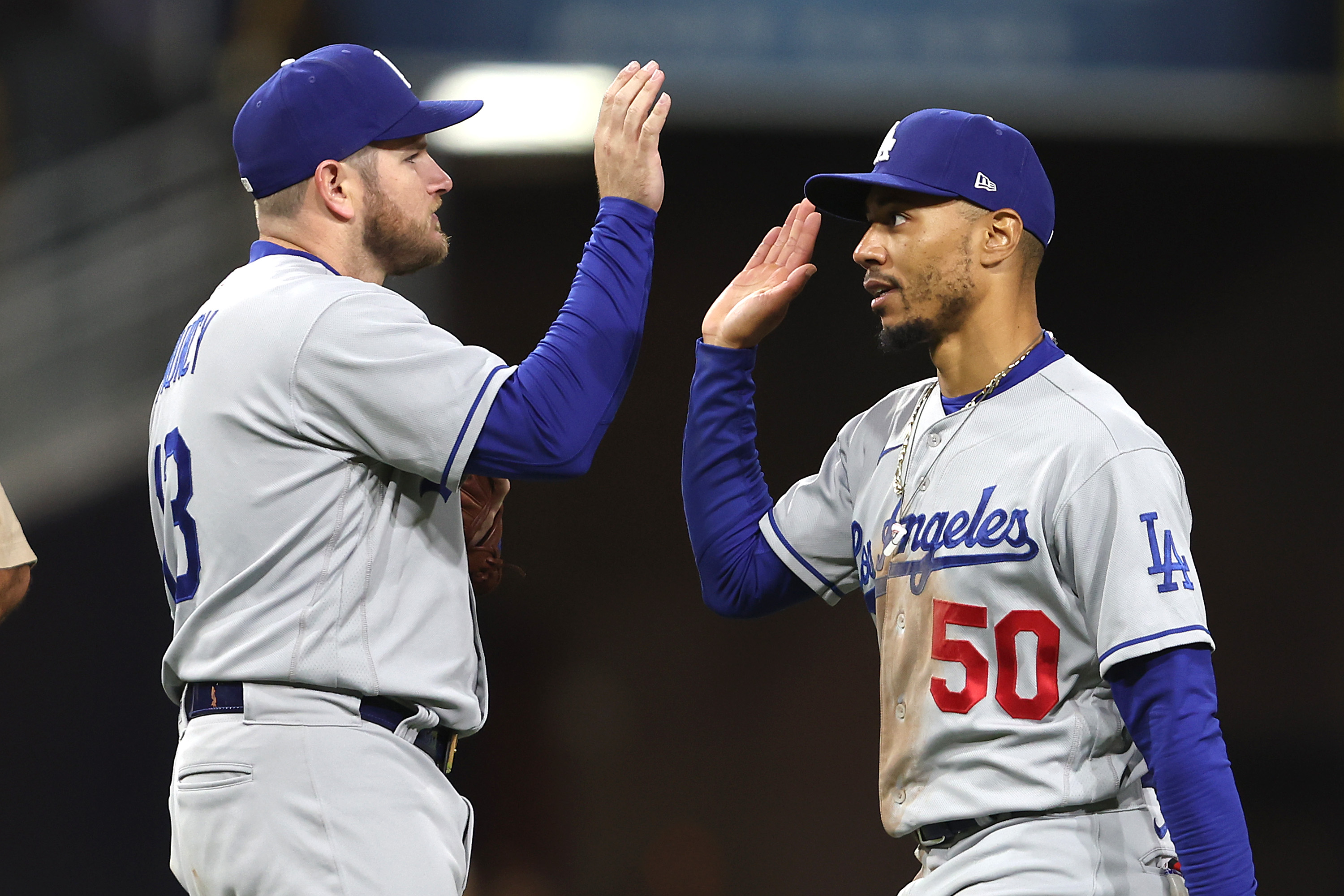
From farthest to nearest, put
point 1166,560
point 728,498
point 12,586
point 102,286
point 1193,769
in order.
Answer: point 102,286 < point 12,586 < point 728,498 < point 1166,560 < point 1193,769

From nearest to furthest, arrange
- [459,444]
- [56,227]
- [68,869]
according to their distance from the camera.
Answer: [459,444], [68,869], [56,227]

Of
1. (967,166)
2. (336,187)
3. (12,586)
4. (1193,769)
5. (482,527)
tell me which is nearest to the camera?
(1193,769)

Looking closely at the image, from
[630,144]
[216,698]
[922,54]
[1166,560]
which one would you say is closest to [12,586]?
[216,698]

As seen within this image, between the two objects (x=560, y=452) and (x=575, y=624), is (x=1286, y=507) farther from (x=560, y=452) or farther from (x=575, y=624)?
(x=560, y=452)

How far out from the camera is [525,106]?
5.25m

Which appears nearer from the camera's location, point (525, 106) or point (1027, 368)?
point (1027, 368)

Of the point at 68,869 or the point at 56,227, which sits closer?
the point at 68,869

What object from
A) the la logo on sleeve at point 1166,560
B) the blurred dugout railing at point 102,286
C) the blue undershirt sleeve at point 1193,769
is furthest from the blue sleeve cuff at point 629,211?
the blurred dugout railing at point 102,286

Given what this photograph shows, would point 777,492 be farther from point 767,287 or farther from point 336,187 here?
point 336,187

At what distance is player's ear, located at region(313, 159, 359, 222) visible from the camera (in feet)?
6.81

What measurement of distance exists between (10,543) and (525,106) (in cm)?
316

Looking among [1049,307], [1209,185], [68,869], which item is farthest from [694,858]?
[1209,185]

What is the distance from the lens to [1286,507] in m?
5.27

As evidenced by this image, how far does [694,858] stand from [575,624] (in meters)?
1.01
